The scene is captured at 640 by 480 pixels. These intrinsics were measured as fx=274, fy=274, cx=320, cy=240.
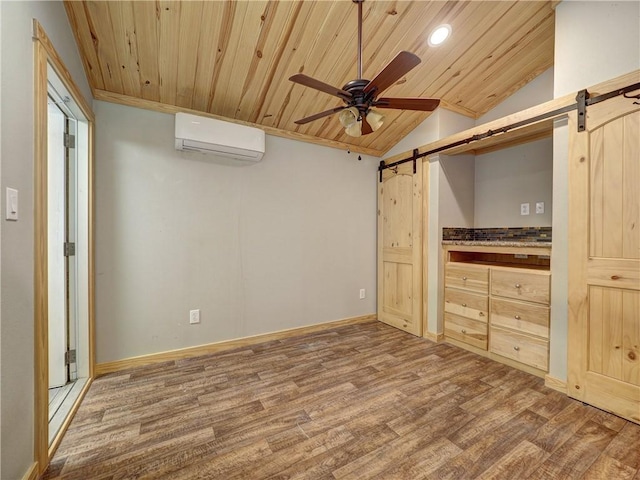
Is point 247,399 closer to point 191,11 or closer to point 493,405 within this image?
point 493,405

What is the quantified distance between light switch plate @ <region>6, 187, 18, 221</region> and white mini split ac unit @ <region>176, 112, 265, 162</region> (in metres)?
Answer: 1.42

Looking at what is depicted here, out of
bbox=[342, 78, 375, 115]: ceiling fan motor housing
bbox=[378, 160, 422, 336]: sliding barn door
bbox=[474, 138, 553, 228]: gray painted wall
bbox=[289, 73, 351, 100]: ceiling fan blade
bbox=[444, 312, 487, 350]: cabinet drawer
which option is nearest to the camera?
bbox=[289, 73, 351, 100]: ceiling fan blade

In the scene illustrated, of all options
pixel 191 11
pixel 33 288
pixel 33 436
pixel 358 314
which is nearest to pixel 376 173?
pixel 358 314

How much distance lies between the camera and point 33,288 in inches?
50.8

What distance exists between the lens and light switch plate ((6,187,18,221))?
1.10m

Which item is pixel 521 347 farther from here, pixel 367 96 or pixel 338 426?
pixel 367 96

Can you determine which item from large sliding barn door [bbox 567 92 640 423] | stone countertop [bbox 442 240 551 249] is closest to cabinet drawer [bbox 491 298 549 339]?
large sliding barn door [bbox 567 92 640 423]

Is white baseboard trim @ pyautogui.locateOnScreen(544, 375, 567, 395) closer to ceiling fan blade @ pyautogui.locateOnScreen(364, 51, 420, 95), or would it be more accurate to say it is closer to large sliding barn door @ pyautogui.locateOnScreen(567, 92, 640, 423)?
large sliding barn door @ pyautogui.locateOnScreen(567, 92, 640, 423)

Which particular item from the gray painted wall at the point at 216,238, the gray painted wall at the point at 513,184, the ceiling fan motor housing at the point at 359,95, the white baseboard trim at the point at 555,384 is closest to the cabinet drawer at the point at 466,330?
the white baseboard trim at the point at 555,384

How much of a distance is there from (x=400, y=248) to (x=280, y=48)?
2.42 meters

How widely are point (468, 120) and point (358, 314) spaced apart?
2.75 m

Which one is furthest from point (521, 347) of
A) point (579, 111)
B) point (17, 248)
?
point (17, 248)

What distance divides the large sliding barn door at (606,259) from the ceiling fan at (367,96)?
3.71ft

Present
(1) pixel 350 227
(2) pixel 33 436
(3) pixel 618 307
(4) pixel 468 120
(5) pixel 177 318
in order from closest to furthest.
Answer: (2) pixel 33 436 → (3) pixel 618 307 → (5) pixel 177 318 → (4) pixel 468 120 → (1) pixel 350 227
